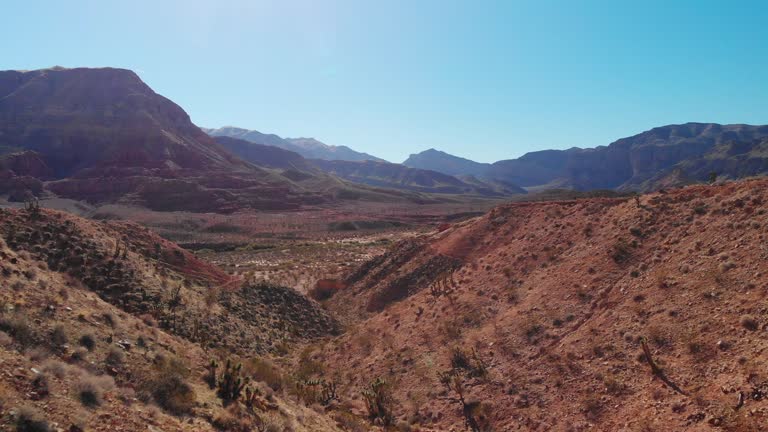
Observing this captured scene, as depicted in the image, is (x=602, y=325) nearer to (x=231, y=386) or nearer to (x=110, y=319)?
(x=231, y=386)

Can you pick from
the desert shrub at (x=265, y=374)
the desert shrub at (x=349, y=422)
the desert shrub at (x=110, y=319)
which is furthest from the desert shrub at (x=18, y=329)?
the desert shrub at (x=349, y=422)

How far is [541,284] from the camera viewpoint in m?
18.7

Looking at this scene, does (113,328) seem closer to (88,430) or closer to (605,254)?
(88,430)

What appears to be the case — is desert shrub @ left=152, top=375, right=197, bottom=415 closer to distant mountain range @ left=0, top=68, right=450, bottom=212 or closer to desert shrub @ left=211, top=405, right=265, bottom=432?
desert shrub @ left=211, top=405, right=265, bottom=432

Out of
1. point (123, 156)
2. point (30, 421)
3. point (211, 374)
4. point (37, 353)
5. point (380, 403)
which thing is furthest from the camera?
point (123, 156)

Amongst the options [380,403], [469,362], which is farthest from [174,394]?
[469,362]

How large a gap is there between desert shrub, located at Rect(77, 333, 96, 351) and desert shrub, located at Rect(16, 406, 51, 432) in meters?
3.78

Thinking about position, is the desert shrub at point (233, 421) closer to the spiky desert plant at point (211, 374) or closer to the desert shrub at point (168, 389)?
the desert shrub at point (168, 389)

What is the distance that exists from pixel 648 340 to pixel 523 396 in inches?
146

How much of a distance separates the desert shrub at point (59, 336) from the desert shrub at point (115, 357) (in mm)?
875

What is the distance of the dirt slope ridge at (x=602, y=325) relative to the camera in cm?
1047

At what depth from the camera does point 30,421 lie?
20.1 ft

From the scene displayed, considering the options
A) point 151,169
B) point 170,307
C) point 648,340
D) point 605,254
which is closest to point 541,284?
point 605,254

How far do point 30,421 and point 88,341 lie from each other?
13.8 feet
